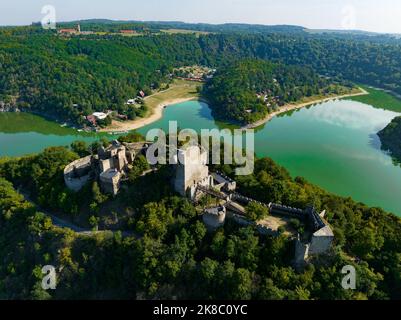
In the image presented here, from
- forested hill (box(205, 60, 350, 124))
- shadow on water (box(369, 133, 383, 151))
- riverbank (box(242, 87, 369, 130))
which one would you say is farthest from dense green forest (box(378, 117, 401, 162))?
forested hill (box(205, 60, 350, 124))

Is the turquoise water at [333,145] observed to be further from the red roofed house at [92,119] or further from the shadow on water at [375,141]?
the red roofed house at [92,119]

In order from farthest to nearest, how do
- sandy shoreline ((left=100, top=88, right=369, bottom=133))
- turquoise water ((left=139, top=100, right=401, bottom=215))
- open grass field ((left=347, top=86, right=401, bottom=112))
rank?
open grass field ((left=347, top=86, right=401, bottom=112)) → sandy shoreline ((left=100, top=88, right=369, bottom=133)) → turquoise water ((left=139, top=100, right=401, bottom=215))

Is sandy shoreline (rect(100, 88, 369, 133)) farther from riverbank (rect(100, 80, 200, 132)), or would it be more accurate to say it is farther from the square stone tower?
the square stone tower

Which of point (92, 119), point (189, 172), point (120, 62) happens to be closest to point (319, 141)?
point (189, 172)

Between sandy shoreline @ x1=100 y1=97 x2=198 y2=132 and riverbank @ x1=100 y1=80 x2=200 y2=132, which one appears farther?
riverbank @ x1=100 y1=80 x2=200 y2=132

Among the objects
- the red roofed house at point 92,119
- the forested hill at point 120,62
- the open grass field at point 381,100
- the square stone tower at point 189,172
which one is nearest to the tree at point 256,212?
the square stone tower at point 189,172
